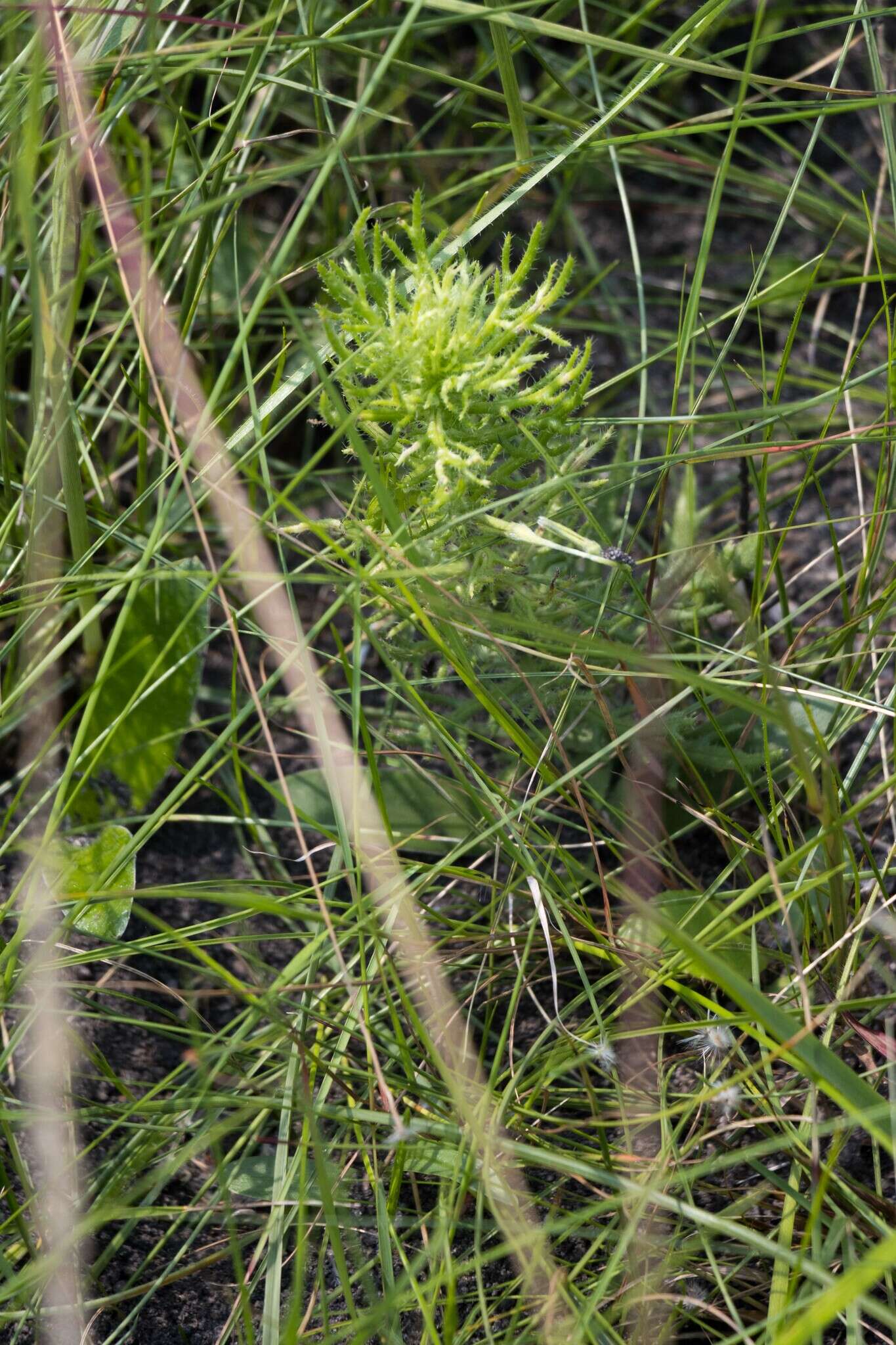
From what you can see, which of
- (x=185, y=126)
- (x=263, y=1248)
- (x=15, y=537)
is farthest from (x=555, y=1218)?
(x=185, y=126)

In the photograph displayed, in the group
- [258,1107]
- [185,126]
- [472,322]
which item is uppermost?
[185,126]

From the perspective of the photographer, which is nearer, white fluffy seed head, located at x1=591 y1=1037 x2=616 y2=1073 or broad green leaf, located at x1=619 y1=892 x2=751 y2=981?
white fluffy seed head, located at x1=591 y1=1037 x2=616 y2=1073

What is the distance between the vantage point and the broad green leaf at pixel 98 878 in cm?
124

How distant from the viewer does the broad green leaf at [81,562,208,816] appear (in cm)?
150

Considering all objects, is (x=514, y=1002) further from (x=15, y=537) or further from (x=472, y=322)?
(x=15, y=537)

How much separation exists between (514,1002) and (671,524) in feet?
2.53

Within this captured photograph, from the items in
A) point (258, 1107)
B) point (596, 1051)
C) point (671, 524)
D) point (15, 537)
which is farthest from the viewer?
point (671, 524)

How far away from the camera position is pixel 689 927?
1263 millimetres

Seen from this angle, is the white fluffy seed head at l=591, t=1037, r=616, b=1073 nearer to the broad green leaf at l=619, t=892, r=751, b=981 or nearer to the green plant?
the broad green leaf at l=619, t=892, r=751, b=981

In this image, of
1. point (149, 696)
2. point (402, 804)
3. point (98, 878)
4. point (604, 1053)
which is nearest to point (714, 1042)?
point (604, 1053)

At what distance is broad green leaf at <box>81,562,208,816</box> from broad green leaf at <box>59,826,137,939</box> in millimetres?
106

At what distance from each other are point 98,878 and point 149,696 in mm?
326

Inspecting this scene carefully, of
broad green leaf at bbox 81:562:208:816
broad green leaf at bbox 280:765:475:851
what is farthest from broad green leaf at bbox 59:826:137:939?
broad green leaf at bbox 280:765:475:851

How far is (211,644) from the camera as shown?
5.58 feet
